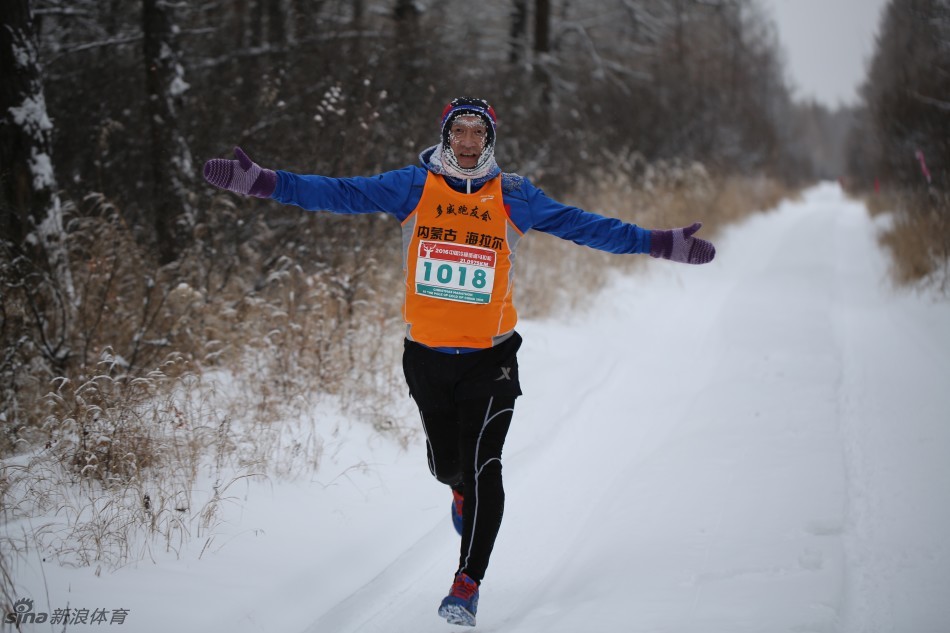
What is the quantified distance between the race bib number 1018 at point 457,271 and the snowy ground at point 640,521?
1456 millimetres

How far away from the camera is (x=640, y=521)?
3803 millimetres

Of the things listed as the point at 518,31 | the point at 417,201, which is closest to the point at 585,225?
the point at 417,201

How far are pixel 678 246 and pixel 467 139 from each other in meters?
1.07

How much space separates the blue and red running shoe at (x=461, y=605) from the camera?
2.71 m

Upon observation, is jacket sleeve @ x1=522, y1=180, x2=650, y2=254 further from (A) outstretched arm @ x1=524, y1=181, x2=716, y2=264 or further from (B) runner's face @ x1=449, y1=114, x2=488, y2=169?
(B) runner's face @ x1=449, y1=114, x2=488, y2=169

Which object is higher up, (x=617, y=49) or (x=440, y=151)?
(x=617, y=49)

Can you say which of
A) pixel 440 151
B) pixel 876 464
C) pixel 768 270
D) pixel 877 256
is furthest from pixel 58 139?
pixel 877 256

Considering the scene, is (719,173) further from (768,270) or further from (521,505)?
(521,505)

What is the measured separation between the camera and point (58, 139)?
681 centimetres

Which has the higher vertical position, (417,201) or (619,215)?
(619,215)

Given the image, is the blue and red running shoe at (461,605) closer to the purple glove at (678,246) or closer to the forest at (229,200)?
the forest at (229,200)

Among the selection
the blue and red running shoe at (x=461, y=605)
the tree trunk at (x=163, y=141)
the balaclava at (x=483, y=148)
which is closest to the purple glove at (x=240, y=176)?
the balaclava at (x=483, y=148)

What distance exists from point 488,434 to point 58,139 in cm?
635

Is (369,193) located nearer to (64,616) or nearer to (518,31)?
(64,616)
